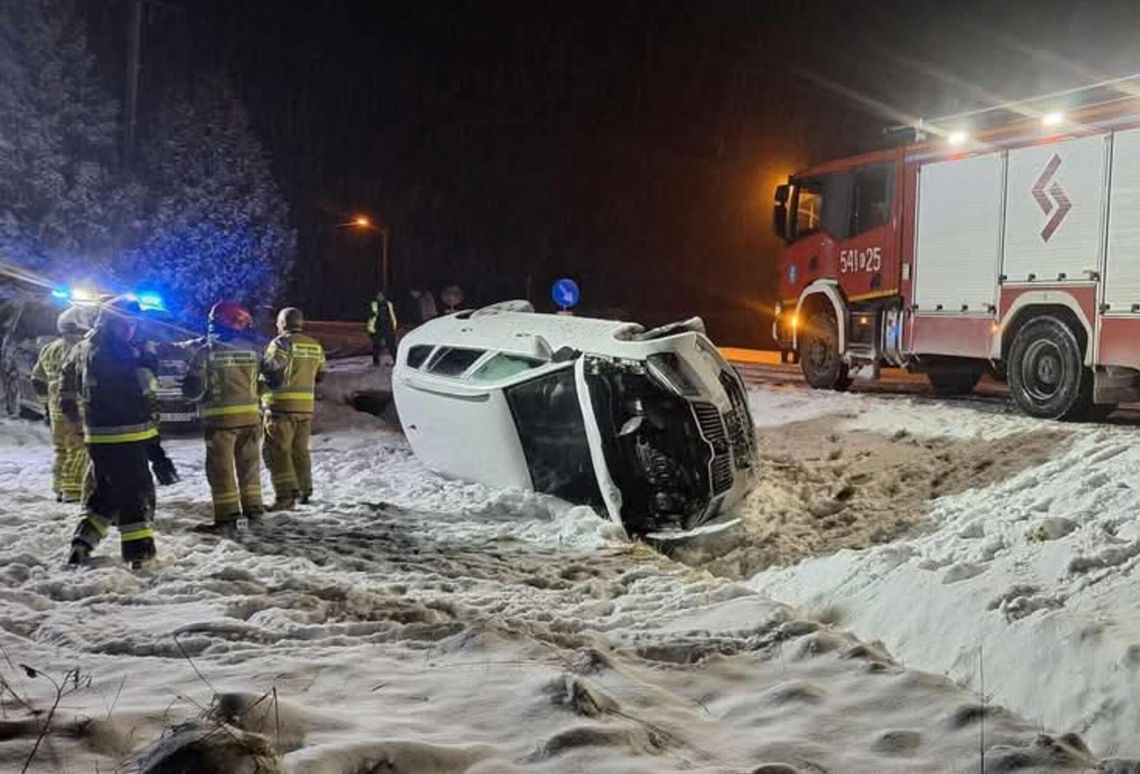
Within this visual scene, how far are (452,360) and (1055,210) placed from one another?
6.27m

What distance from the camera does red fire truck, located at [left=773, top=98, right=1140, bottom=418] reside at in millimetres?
9695

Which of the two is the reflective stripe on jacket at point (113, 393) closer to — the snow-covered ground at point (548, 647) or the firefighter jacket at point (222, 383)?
the snow-covered ground at point (548, 647)

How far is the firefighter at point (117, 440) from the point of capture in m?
6.20

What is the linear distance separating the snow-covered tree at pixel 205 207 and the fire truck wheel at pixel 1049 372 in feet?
62.0

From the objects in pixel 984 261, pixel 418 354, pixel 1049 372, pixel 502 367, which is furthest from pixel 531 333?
pixel 984 261

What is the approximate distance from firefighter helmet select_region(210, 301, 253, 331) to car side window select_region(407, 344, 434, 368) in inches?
68.2

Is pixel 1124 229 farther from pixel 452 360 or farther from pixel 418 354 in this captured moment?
pixel 418 354

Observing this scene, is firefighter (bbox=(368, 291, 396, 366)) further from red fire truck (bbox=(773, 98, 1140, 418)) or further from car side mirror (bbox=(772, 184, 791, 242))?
red fire truck (bbox=(773, 98, 1140, 418))

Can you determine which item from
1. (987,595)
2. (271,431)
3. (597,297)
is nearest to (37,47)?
(271,431)

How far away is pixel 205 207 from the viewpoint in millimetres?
24141

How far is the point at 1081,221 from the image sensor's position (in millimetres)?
9938

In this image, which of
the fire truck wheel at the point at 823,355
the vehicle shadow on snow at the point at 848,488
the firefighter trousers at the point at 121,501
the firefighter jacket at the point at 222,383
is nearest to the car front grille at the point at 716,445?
the vehicle shadow on snow at the point at 848,488

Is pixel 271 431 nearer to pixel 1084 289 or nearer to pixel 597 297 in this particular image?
pixel 1084 289

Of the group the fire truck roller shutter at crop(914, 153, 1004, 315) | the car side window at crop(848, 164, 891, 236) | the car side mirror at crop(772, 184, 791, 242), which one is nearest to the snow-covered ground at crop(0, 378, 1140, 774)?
the fire truck roller shutter at crop(914, 153, 1004, 315)
